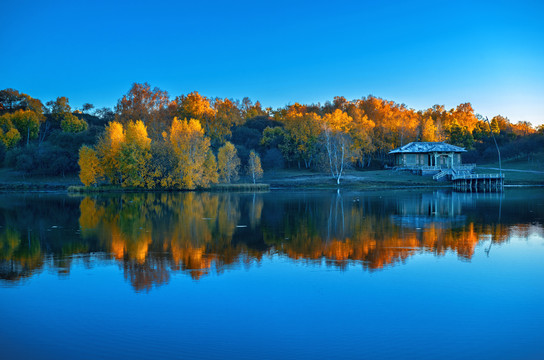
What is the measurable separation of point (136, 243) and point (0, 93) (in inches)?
4610

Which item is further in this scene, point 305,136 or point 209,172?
point 305,136

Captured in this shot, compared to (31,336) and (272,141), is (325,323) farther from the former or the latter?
(272,141)

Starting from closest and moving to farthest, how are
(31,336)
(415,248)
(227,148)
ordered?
(31,336), (415,248), (227,148)

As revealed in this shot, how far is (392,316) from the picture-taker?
9586 mm

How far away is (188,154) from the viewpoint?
5931 cm

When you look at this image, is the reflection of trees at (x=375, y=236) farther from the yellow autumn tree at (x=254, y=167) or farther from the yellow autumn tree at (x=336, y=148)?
the yellow autumn tree at (x=336, y=148)

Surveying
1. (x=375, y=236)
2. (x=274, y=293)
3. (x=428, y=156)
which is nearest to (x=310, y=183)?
(x=428, y=156)

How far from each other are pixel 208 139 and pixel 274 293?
50750 mm

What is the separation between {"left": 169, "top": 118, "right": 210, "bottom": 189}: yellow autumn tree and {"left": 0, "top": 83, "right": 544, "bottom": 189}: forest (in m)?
0.13

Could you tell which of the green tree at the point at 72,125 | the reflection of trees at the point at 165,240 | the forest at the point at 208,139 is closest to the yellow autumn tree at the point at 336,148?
the forest at the point at 208,139

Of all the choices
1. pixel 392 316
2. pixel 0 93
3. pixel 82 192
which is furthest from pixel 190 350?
pixel 0 93

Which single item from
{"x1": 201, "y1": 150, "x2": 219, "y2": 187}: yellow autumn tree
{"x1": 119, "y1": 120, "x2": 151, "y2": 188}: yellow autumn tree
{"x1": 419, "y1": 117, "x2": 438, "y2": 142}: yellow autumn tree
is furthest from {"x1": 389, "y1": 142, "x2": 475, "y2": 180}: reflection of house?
{"x1": 119, "y1": 120, "x2": 151, "y2": 188}: yellow autumn tree

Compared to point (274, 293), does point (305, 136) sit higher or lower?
higher

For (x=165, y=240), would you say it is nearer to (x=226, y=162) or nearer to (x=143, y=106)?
(x=226, y=162)
